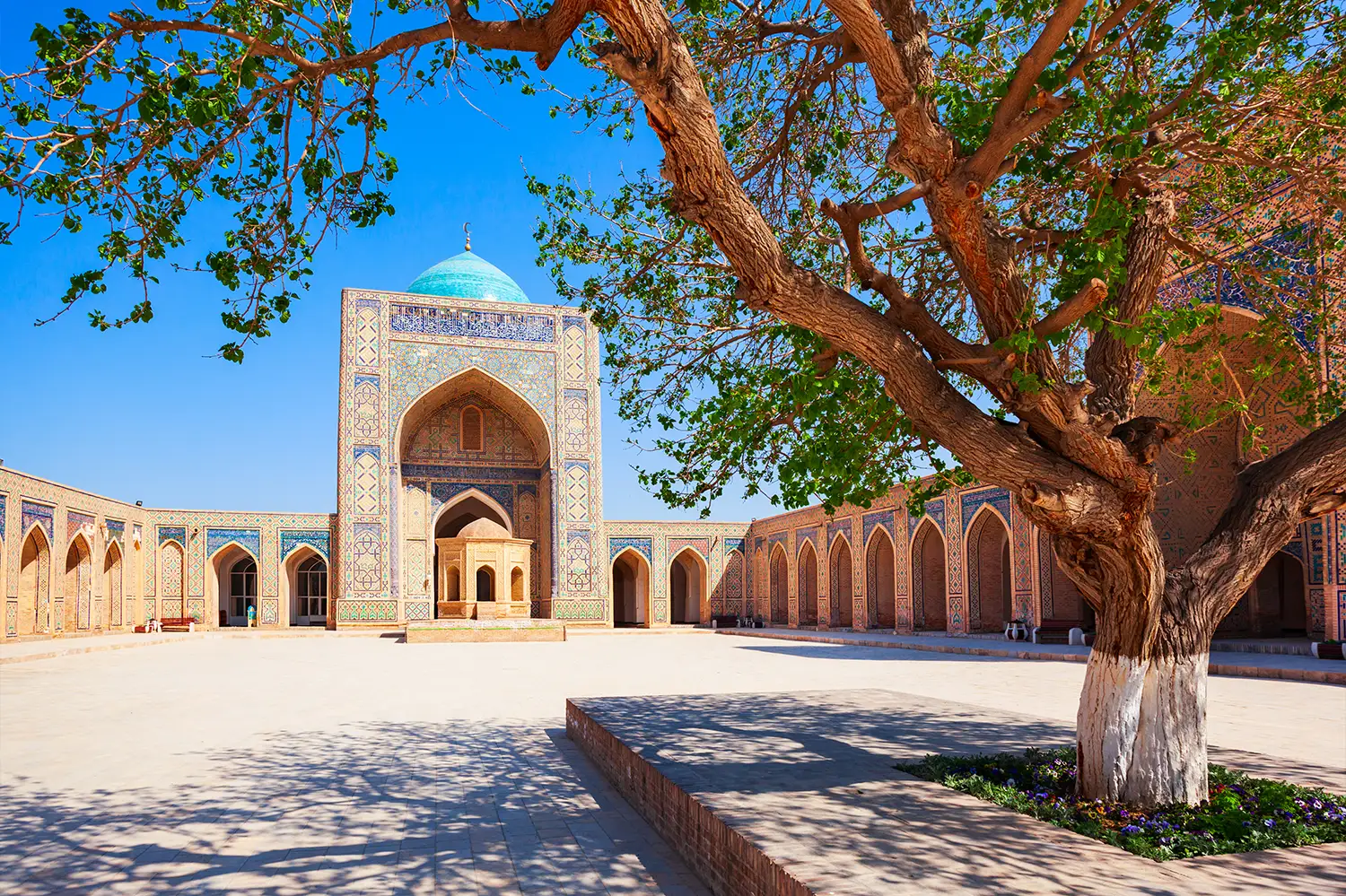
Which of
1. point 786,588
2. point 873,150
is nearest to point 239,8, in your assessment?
point 873,150

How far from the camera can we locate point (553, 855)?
3.87 meters

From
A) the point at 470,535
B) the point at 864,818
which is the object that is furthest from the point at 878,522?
the point at 864,818

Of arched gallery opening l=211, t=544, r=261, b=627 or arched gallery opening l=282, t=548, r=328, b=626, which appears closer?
arched gallery opening l=211, t=544, r=261, b=627

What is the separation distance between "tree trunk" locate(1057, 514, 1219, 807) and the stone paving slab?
10.9 ft

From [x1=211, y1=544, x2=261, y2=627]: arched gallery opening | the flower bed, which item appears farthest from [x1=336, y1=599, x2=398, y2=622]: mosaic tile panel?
the flower bed

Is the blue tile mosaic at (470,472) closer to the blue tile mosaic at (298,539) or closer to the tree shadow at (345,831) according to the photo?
the blue tile mosaic at (298,539)

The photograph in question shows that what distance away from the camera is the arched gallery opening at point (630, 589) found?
2848 cm

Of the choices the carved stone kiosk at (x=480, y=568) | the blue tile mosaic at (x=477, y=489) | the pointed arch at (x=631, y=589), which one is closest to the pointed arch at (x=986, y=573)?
the carved stone kiosk at (x=480, y=568)

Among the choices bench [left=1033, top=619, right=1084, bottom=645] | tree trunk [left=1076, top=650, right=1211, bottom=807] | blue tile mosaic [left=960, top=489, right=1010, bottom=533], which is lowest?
bench [left=1033, top=619, right=1084, bottom=645]

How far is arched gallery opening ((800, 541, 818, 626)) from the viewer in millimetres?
26109

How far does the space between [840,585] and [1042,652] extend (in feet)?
40.9

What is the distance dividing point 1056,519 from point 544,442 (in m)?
22.4

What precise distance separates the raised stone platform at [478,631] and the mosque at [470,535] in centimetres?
335

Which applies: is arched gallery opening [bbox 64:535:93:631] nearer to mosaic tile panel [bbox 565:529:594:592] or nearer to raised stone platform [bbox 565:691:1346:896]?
mosaic tile panel [bbox 565:529:594:592]
